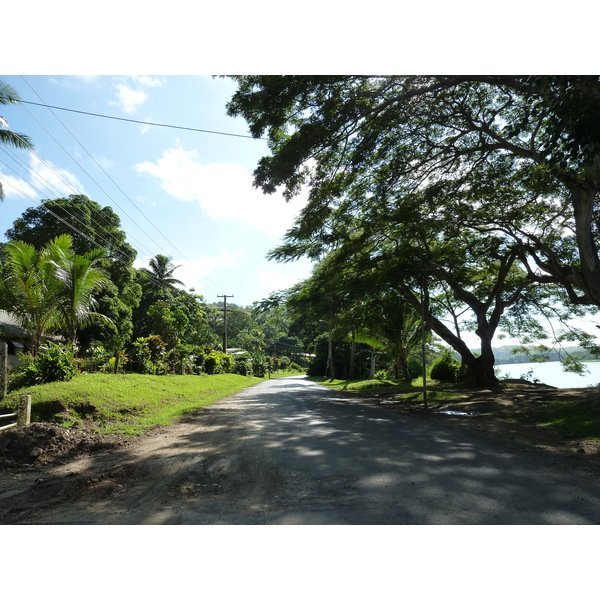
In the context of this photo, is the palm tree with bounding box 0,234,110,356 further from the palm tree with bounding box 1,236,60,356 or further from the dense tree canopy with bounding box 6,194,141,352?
the dense tree canopy with bounding box 6,194,141,352

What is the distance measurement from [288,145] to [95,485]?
7.05 m

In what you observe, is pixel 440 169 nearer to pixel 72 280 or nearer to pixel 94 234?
pixel 72 280

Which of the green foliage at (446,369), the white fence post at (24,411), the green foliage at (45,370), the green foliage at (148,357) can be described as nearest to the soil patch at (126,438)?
the white fence post at (24,411)

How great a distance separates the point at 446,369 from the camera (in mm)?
22297

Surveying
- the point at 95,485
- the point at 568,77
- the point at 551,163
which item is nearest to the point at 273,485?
the point at 95,485

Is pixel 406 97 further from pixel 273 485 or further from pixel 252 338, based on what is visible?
pixel 252 338

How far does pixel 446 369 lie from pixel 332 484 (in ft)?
63.6

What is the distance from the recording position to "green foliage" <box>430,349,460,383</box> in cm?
2205

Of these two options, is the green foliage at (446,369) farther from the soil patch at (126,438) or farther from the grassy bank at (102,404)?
the grassy bank at (102,404)

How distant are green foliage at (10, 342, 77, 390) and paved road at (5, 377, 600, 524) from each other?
4.11m

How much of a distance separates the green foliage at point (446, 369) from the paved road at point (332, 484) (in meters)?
15.3

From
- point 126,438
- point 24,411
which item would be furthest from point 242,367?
point 24,411

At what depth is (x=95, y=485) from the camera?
15.7ft

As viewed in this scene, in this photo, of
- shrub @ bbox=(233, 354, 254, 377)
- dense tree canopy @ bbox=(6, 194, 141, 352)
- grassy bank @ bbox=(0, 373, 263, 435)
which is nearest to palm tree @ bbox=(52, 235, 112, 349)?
grassy bank @ bbox=(0, 373, 263, 435)
